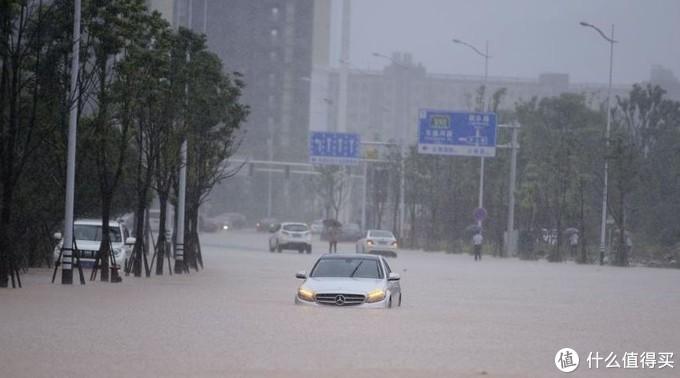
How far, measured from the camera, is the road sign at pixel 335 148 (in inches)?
3068

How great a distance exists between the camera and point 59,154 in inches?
1297

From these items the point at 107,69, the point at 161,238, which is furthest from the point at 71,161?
the point at 161,238

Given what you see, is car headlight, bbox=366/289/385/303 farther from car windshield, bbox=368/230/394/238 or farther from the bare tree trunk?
car windshield, bbox=368/230/394/238

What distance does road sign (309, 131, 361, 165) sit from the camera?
77.9m

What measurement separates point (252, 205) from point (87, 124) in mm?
108635

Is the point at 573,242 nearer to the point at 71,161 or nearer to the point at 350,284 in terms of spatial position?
the point at 71,161

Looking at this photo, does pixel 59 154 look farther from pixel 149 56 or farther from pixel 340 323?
pixel 340 323

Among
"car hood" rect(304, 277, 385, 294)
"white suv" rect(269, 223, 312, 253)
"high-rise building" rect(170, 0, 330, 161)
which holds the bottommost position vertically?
"white suv" rect(269, 223, 312, 253)

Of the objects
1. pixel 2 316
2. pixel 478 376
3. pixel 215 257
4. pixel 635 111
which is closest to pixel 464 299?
pixel 2 316

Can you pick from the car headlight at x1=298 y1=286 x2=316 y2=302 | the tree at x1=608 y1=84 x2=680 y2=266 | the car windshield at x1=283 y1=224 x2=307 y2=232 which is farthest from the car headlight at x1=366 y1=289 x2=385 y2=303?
the car windshield at x1=283 y1=224 x2=307 y2=232

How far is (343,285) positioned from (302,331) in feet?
15.2

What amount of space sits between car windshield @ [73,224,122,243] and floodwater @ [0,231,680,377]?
396cm

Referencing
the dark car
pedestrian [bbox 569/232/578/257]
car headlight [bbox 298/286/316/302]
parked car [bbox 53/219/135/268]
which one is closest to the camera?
car headlight [bbox 298/286/316/302]

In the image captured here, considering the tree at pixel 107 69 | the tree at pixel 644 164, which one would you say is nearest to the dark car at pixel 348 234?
the tree at pixel 644 164
